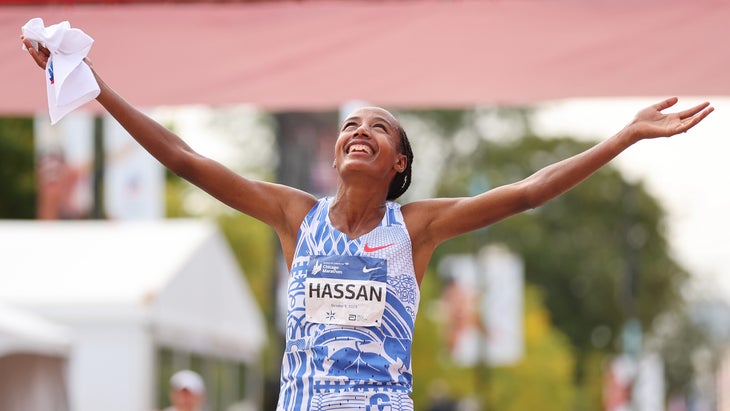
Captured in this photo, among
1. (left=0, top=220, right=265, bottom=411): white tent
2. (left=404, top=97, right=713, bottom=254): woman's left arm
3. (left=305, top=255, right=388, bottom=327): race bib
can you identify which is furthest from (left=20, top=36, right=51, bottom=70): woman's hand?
(left=0, top=220, right=265, bottom=411): white tent

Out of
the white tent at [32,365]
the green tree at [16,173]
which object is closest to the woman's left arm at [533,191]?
the white tent at [32,365]

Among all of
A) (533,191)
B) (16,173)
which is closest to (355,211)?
(533,191)

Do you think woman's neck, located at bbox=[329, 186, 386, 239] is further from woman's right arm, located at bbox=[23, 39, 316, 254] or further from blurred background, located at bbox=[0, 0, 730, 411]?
blurred background, located at bbox=[0, 0, 730, 411]

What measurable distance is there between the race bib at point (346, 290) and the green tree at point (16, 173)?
38.1 m

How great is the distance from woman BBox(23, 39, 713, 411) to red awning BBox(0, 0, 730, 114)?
2478mm

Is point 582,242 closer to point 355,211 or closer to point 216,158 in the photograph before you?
point 216,158

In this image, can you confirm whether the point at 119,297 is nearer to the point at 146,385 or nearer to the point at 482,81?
the point at 146,385

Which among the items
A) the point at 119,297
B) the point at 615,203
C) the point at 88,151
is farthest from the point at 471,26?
the point at 615,203

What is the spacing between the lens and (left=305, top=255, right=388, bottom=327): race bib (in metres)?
4.04

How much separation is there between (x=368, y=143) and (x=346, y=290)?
47cm

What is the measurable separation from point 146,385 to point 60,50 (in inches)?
422

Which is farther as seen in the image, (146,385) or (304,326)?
(146,385)

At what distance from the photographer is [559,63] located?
6.94 meters

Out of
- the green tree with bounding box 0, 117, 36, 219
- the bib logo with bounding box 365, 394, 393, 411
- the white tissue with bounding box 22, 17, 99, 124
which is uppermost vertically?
the green tree with bounding box 0, 117, 36, 219
